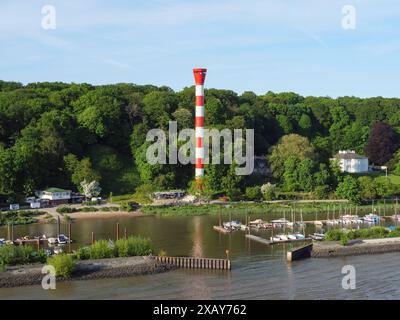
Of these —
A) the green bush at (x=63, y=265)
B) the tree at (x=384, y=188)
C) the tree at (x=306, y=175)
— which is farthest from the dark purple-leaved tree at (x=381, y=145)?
the green bush at (x=63, y=265)

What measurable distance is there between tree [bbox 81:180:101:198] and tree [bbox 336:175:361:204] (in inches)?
890

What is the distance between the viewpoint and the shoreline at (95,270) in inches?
1202

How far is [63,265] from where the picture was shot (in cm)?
3130

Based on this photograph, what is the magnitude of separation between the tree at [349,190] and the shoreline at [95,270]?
2815 centimetres

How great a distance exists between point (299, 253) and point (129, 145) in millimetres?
35131

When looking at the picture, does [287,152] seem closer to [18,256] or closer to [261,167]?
[261,167]

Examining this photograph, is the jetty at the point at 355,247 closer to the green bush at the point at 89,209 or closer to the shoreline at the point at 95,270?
the shoreline at the point at 95,270

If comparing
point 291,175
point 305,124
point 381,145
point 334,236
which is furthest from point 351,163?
point 334,236

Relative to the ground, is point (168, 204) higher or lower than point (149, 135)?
lower

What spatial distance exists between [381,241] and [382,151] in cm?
4111

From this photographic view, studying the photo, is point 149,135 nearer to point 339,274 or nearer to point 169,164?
point 169,164
